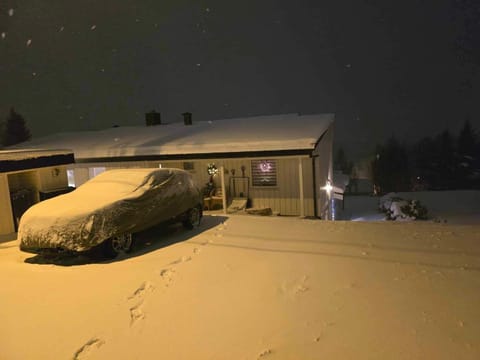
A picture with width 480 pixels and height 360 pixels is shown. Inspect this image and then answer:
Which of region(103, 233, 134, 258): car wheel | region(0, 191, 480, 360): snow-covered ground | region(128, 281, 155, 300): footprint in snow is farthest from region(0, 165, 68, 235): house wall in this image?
region(128, 281, 155, 300): footprint in snow

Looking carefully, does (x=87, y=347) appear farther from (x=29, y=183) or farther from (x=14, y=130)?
(x=14, y=130)

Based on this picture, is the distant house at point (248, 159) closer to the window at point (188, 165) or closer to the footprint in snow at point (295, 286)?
the window at point (188, 165)

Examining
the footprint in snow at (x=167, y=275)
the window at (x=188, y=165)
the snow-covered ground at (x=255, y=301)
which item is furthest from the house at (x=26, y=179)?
the footprint in snow at (x=167, y=275)

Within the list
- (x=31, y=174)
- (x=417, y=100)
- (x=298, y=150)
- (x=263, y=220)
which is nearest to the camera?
(x=263, y=220)

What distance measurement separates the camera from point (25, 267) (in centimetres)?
608

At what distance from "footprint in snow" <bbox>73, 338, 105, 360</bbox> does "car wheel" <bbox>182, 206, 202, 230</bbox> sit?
4700 mm

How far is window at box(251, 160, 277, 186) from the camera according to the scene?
13.2m

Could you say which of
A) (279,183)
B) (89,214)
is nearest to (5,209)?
(89,214)

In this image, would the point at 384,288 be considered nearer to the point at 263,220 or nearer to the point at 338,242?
the point at 338,242

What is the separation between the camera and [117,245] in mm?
6434

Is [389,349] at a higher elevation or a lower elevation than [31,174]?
lower

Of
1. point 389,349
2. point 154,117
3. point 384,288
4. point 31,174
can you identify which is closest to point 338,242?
point 384,288

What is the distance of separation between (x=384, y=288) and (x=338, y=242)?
7.31 ft

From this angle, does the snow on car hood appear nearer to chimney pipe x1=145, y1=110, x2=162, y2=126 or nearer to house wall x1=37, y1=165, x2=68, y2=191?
house wall x1=37, y1=165, x2=68, y2=191
